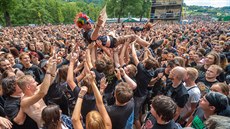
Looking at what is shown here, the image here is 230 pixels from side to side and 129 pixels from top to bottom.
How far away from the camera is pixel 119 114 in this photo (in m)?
2.88

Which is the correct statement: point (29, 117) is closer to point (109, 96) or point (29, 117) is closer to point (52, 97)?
point (52, 97)

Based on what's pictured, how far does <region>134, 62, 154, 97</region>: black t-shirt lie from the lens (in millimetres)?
4207

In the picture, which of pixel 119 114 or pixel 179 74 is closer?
pixel 119 114

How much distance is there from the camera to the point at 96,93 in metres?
2.80

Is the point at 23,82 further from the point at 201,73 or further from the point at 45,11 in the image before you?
the point at 45,11

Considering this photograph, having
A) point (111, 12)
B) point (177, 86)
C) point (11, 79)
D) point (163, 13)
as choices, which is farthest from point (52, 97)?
point (111, 12)

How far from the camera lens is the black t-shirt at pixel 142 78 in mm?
4207

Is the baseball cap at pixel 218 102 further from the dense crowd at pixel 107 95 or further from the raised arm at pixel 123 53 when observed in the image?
the raised arm at pixel 123 53

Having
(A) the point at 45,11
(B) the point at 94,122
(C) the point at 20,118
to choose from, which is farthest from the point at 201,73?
(A) the point at 45,11

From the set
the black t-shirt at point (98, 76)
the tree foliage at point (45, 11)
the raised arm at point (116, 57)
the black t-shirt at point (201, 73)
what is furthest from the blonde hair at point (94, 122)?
the tree foliage at point (45, 11)

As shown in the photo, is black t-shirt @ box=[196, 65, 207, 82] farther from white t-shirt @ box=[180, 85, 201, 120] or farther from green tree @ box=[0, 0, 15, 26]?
green tree @ box=[0, 0, 15, 26]

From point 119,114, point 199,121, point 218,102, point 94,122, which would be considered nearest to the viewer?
point 94,122

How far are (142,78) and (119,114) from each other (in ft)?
4.92

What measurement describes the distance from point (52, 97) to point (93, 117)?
175 centimetres
